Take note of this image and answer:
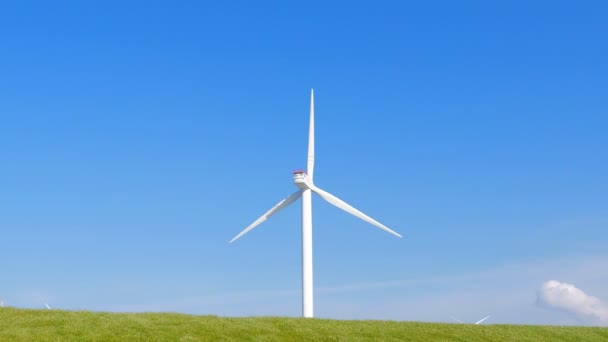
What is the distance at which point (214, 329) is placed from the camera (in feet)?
133

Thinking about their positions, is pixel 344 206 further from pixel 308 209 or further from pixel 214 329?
pixel 214 329

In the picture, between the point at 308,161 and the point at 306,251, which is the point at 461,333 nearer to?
the point at 306,251

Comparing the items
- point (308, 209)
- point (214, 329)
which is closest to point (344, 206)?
point (308, 209)

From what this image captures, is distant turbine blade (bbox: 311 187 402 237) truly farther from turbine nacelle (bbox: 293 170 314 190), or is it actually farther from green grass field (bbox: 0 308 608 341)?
green grass field (bbox: 0 308 608 341)

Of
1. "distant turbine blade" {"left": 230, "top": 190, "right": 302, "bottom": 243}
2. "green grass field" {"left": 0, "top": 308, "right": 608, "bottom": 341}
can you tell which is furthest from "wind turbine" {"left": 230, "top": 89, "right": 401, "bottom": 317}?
"green grass field" {"left": 0, "top": 308, "right": 608, "bottom": 341}

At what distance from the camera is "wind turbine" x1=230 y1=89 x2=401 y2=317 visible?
186 feet

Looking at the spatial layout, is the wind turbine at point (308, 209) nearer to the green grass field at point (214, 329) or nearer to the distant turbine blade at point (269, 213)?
the distant turbine blade at point (269, 213)

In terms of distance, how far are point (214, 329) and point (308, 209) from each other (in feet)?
66.7

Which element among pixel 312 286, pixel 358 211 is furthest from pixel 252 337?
pixel 358 211

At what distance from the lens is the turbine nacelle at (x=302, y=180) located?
60531mm

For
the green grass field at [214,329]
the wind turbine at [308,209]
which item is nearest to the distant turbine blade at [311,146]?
the wind turbine at [308,209]

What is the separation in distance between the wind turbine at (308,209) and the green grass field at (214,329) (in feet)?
38.7

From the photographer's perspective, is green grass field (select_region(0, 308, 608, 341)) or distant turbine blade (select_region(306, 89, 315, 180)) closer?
green grass field (select_region(0, 308, 608, 341))

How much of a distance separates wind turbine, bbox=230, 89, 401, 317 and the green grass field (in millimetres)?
11807
